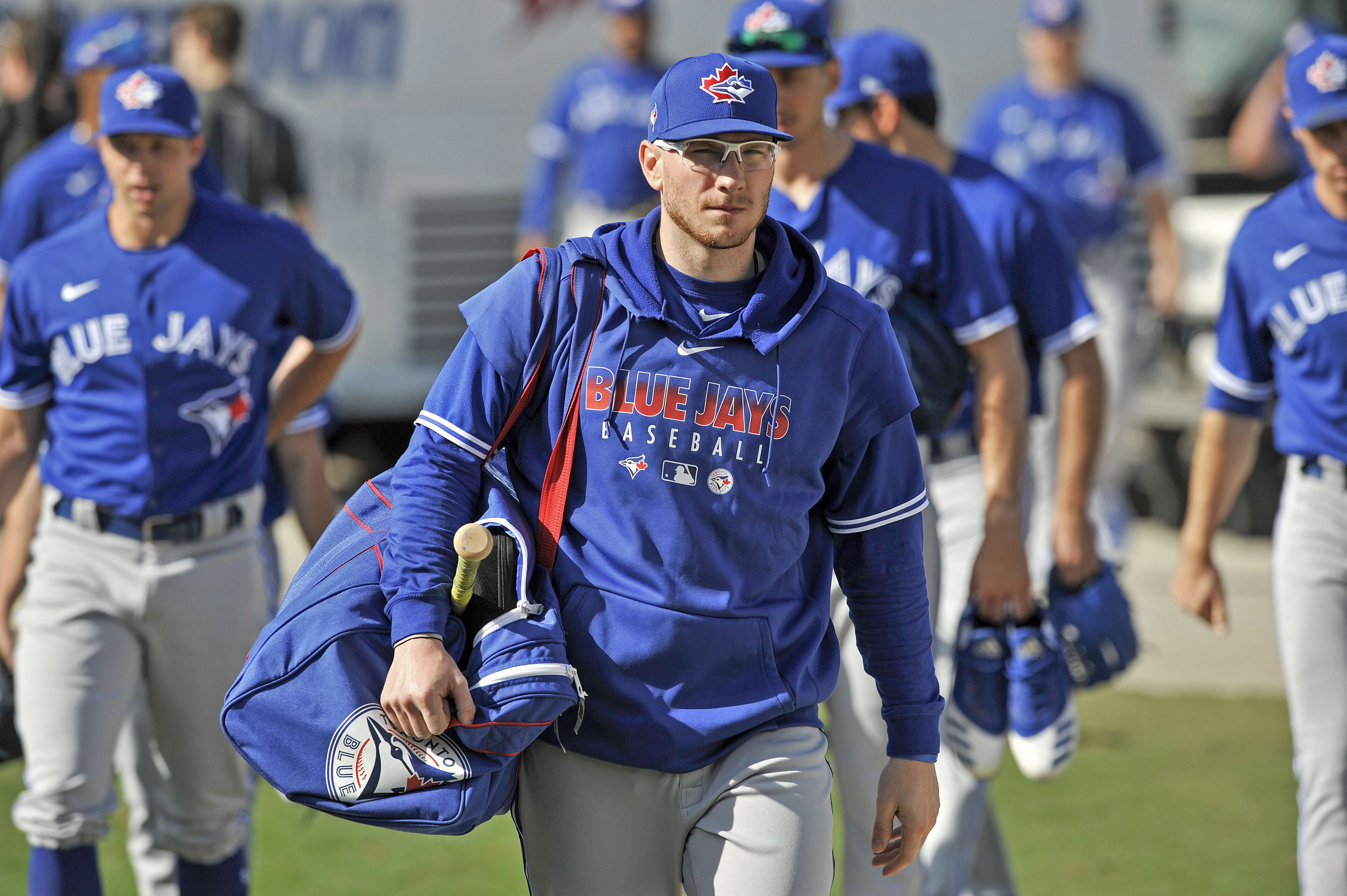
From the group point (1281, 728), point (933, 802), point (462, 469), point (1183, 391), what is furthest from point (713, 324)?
point (1183, 391)

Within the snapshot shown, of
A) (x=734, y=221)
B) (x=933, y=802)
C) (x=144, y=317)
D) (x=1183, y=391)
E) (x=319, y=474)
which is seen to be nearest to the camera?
(x=734, y=221)

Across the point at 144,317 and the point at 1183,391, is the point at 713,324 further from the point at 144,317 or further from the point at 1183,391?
the point at 1183,391

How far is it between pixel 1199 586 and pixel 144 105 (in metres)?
3.18

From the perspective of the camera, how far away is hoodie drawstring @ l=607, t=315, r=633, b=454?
10.0 feet

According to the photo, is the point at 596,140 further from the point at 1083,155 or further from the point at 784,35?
the point at 784,35

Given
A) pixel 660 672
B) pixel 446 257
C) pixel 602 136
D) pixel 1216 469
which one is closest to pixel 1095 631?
pixel 1216 469

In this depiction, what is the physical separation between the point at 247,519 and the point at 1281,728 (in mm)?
4565

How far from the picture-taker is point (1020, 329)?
16.4 ft

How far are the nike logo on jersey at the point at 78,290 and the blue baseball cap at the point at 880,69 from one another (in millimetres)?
2108

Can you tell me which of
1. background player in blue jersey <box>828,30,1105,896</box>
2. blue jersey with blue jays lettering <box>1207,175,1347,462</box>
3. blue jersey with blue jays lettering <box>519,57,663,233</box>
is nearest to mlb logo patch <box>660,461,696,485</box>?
background player in blue jersey <box>828,30,1105,896</box>

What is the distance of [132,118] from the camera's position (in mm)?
4461

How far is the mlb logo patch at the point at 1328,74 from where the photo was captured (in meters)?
4.34

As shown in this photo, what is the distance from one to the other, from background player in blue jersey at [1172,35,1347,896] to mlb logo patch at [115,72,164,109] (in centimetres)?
292

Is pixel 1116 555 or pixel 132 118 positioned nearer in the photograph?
pixel 132 118
